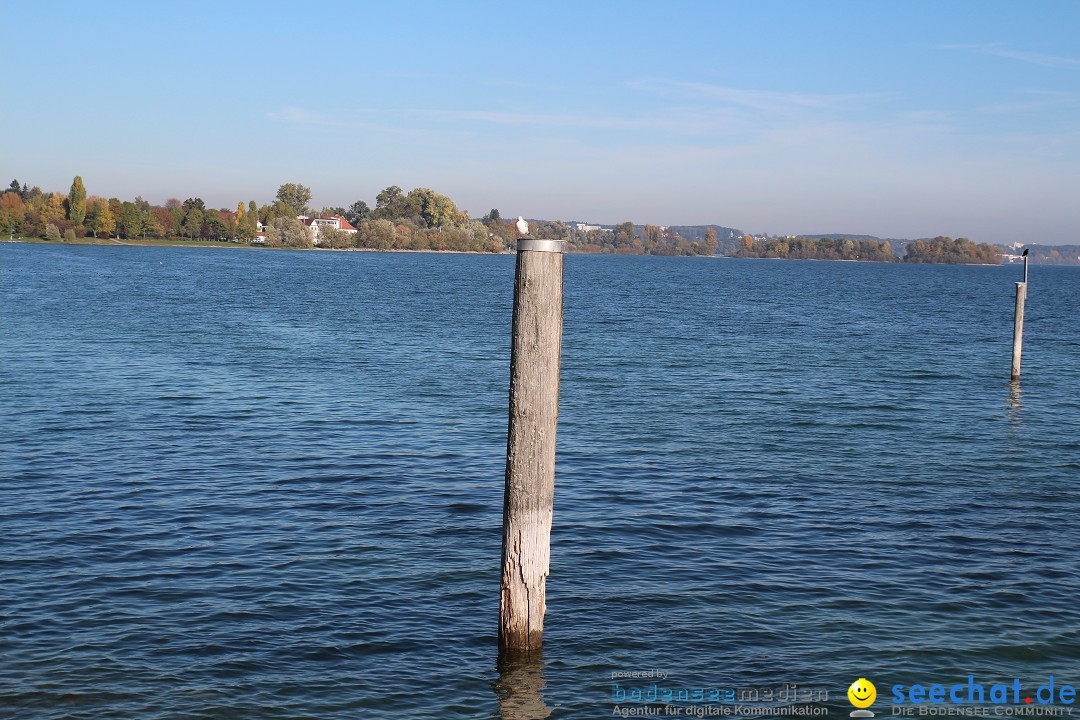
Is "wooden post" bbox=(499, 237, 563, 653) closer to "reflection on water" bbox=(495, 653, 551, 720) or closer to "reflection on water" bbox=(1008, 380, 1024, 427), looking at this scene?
"reflection on water" bbox=(495, 653, 551, 720)

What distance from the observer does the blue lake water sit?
11.0 metres

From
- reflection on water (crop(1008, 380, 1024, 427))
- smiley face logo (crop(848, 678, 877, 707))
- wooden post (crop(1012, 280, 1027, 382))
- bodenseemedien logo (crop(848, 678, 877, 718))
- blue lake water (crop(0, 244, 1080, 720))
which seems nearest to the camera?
bodenseemedien logo (crop(848, 678, 877, 718))

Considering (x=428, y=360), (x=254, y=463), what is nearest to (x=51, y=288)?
(x=428, y=360)

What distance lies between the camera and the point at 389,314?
6312 centimetres

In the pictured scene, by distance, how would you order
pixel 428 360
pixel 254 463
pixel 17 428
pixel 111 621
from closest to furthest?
pixel 111 621, pixel 254 463, pixel 17 428, pixel 428 360

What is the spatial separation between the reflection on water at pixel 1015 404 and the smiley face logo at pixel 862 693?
61.7 ft

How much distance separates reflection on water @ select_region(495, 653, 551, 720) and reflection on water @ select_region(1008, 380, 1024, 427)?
67.4 feet

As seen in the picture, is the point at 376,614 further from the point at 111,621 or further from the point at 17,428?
the point at 17,428

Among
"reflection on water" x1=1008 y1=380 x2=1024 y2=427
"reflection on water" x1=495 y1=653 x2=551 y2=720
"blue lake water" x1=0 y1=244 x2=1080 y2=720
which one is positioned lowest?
"reflection on water" x1=495 y1=653 x2=551 y2=720

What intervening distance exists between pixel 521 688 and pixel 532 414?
2879 mm

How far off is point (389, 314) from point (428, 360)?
2461 centimetres

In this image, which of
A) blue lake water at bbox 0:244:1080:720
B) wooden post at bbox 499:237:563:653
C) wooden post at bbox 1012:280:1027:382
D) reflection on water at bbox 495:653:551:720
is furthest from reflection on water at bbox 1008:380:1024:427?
wooden post at bbox 499:237:563:653

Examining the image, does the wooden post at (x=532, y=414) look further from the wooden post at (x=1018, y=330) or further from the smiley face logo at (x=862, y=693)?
the wooden post at (x=1018, y=330)

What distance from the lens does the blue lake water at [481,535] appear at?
1096 cm
